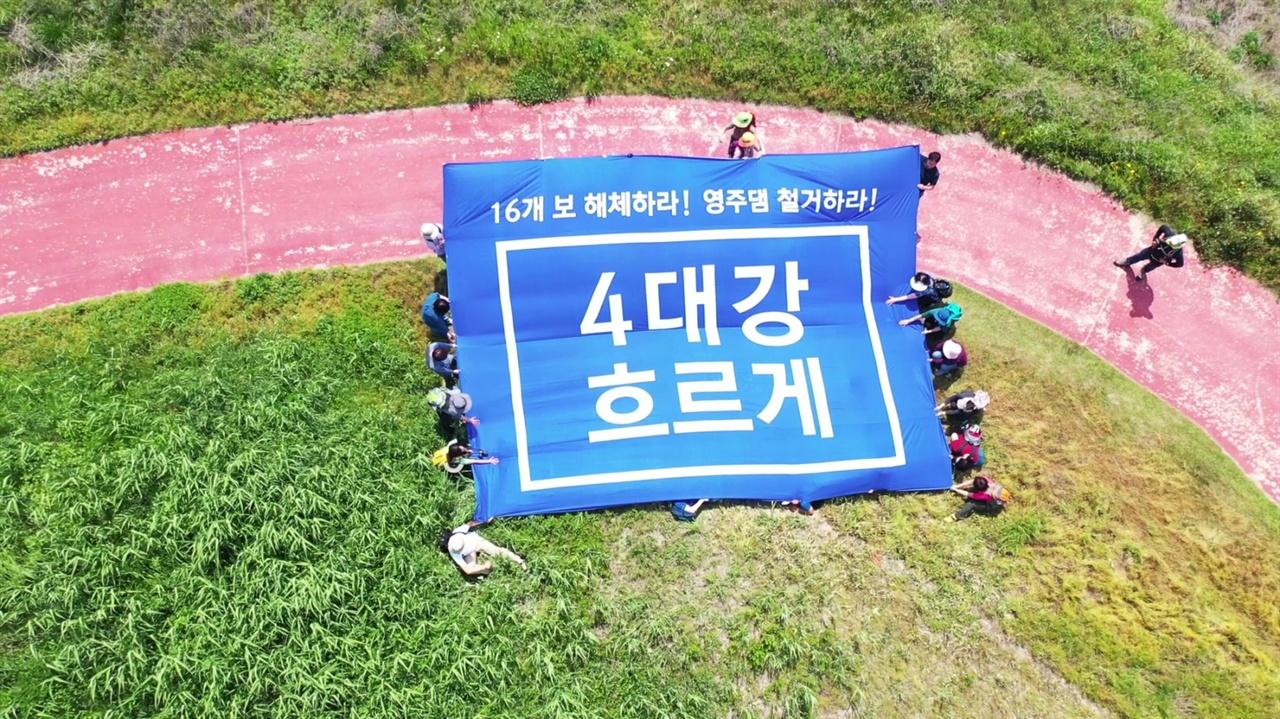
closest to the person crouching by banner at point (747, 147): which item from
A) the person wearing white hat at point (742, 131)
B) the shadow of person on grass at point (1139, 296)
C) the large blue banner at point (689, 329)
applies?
the person wearing white hat at point (742, 131)

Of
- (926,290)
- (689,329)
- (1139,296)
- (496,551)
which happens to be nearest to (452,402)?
(496,551)

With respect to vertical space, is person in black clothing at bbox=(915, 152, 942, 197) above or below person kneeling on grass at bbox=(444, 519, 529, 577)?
above

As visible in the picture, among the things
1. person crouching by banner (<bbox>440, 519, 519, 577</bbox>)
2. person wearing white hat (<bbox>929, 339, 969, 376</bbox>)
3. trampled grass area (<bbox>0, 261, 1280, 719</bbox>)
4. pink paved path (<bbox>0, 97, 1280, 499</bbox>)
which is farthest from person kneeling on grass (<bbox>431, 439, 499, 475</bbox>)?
person wearing white hat (<bbox>929, 339, 969, 376</bbox>)

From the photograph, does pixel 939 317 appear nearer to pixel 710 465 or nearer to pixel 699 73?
pixel 710 465

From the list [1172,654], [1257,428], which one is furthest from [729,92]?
[1172,654]

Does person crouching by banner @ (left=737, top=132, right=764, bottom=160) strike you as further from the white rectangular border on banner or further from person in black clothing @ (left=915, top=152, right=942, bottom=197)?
person in black clothing @ (left=915, top=152, right=942, bottom=197)

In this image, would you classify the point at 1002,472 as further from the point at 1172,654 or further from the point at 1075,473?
the point at 1172,654

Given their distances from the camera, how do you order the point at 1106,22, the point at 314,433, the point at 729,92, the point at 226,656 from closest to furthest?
1. the point at 226,656
2. the point at 314,433
3. the point at 729,92
4. the point at 1106,22
